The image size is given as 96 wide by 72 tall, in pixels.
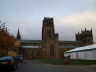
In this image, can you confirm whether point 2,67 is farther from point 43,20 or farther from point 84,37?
point 84,37

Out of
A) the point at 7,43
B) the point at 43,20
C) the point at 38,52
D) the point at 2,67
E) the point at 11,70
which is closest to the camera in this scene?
the point at 2,67

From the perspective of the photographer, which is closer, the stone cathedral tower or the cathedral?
the cathedral

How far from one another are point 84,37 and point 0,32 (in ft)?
292

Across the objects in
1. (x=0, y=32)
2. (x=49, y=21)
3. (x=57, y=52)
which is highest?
(x=49, y=21)

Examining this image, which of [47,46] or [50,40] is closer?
[47,46]

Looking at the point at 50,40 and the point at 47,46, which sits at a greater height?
the point at 50,40

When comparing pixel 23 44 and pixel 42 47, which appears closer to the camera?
pixel 42 47

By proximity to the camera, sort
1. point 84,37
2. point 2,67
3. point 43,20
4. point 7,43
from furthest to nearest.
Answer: point 84,37 < point 43,20 < point 7,43 < point 2,67

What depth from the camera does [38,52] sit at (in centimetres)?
9375

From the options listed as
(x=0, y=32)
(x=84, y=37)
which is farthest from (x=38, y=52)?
(x=0, y=32)

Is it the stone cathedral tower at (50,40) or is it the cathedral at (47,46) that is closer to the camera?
the cathedral at (47,46)

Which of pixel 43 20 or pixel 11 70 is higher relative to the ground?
pixel 43 20

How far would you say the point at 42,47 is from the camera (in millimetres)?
95875

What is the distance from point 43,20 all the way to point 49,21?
12.9 ft
